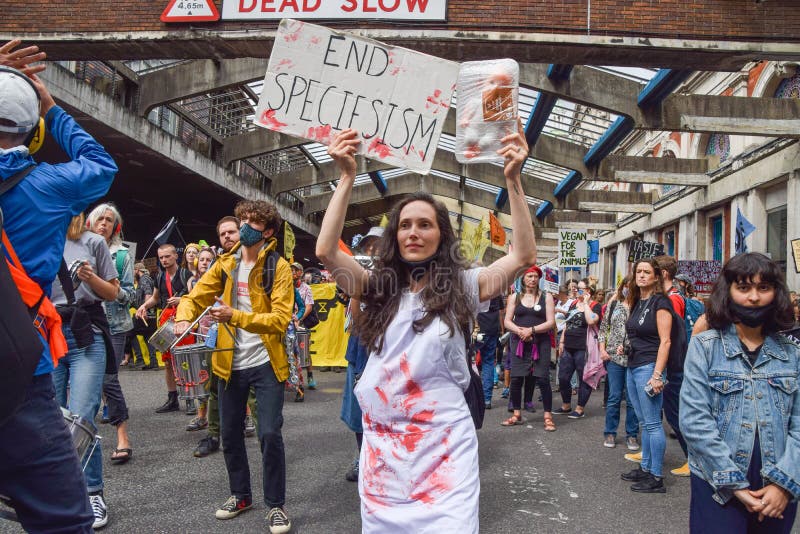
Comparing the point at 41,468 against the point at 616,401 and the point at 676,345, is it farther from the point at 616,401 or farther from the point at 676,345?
the point at 616,401

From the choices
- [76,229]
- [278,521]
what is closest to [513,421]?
[278,521]

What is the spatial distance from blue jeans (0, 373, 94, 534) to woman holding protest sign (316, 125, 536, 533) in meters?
0.96

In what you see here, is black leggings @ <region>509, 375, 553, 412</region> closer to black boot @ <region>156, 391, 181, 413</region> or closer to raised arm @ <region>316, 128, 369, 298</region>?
black boot @ <region>156, 391, 181, 413</region>

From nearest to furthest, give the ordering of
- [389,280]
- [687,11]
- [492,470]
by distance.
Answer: [389,280], [492,470], [687,11]

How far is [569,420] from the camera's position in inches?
321

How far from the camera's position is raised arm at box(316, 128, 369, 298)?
236 cm

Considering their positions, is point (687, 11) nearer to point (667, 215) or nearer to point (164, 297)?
point (164, 297)

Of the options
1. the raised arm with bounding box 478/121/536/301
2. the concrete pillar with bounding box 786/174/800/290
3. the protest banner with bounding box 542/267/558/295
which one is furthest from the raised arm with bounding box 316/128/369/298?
the concrete pillar with bounding box 786/174/800/290

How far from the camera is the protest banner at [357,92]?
2.74 meters

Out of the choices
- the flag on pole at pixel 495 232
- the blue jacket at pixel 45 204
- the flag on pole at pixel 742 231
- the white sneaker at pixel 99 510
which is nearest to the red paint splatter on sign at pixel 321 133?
the blue jacket at pixel 45 204

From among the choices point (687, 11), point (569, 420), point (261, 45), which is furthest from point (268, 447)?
point (687, 11)

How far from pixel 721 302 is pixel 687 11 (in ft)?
26.7

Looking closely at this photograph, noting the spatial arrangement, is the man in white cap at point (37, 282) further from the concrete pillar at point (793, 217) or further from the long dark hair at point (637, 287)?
the concrete pillar at point (793, 217)

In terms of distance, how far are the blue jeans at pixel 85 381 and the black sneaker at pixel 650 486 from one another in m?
4.01
